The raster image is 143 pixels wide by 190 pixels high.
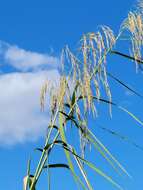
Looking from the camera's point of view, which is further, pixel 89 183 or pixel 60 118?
pixel 60 118

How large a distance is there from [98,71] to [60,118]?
0.24 m

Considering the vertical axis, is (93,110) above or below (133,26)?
below

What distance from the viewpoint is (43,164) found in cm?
207

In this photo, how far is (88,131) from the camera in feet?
6.68

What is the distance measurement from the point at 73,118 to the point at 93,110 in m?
0.09

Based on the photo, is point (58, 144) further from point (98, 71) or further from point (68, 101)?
point (98, 71)

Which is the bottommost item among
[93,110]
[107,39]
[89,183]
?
[89,183]

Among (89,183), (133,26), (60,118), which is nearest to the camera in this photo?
(89,183)

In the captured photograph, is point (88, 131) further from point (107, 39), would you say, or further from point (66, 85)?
point (107, 39)

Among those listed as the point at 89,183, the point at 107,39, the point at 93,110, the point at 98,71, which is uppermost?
the point at 107,39

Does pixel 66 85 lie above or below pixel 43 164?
above

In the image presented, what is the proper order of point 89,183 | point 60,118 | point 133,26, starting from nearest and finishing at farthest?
point 89,183 < point 60,118 < point 133,26

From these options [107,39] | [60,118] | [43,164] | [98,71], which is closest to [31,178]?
[43,164]

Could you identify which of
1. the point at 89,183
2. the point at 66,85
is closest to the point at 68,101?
the point at 66,85
